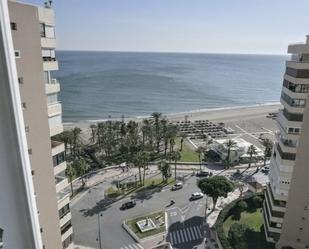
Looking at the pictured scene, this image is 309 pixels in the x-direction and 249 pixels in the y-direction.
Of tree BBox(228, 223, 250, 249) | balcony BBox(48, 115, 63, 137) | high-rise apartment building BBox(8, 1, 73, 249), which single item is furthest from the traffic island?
balcony BBox(48, 115, 63, 137)

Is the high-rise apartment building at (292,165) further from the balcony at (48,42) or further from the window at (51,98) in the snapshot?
the balcony at (48,42)

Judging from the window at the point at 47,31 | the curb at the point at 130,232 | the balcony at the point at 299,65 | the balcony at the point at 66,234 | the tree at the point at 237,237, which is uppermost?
the window at the point at 47,31

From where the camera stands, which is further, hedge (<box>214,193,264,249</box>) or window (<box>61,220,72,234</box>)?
hedge (<box>214,193,264,249</box>)

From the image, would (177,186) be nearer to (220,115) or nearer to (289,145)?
(289,145)

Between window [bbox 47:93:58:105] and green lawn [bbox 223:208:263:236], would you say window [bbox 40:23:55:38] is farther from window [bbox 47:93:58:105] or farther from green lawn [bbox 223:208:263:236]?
green lawn [bbox 223:208:263:236]

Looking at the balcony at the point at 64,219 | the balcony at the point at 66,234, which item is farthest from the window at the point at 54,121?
the balcony at the point at 66,234

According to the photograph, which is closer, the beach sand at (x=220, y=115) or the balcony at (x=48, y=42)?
the balcony at (x=48, y=42)

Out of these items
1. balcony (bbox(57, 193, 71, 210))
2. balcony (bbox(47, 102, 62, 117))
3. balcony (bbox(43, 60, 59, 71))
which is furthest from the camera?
balcony (bbox(57, 193, 71, 210))
